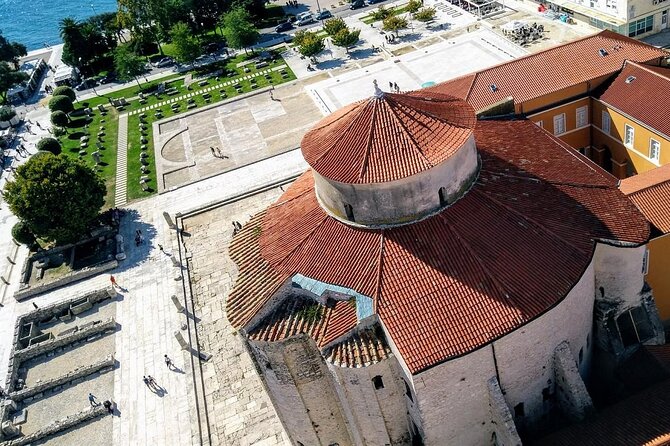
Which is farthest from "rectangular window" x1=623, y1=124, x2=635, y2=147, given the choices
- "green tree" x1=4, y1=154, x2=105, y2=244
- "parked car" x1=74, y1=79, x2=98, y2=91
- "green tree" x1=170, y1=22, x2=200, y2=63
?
"parked car" x1=74, y1=79, x2=98, y2=91

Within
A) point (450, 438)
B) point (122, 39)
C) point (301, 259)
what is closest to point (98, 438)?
point (301, 259)

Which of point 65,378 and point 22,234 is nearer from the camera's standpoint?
point 65,378

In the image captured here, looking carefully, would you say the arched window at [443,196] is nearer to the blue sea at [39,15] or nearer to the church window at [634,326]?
the church window at [634,326]

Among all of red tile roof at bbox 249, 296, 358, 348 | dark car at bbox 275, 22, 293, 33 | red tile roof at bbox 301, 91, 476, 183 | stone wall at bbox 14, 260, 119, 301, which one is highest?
red tile roof at bbox 301, 91, 476, 183

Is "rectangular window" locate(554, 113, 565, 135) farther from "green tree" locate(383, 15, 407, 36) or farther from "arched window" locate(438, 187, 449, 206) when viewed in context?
"green tree" locate(383, 15, 407, 36)

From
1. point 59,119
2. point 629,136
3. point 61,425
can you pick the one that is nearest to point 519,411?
point 629,136

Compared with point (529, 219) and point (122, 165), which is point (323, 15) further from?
point (529, 219)
